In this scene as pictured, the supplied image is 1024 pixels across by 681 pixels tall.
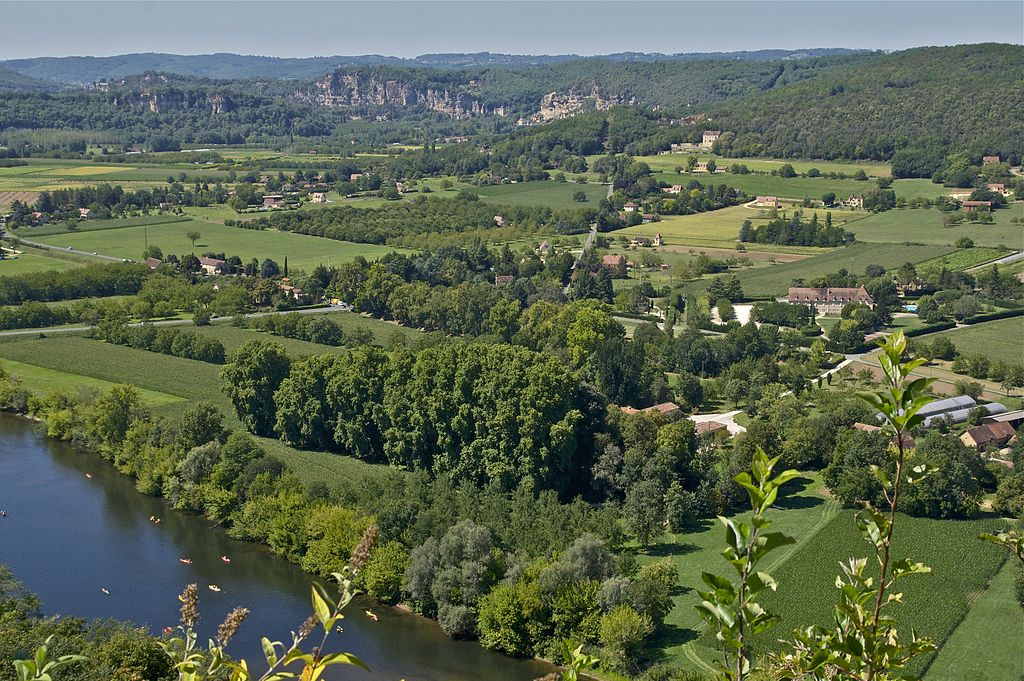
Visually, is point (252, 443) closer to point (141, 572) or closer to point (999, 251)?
point (141, 572)

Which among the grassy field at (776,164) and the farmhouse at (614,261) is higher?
the grassy field at (776,164)

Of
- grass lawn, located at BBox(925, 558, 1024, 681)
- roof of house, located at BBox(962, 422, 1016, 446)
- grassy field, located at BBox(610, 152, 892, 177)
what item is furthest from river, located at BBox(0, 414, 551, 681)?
grassy field, located at BBox(610, 152, 892, 177)

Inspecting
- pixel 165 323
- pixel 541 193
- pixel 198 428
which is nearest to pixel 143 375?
pixel 165 323

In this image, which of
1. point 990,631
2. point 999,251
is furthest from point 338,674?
point 999,251

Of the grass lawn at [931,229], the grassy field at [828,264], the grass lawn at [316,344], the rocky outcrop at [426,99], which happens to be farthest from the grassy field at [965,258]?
the rocky outcrop at [426,99]

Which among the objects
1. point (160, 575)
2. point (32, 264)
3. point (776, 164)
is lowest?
point (160, 575)

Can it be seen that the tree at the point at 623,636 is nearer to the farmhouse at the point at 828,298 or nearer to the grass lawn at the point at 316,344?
the grass lawn at the point at 316,344

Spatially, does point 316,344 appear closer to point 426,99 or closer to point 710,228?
point 710,228
